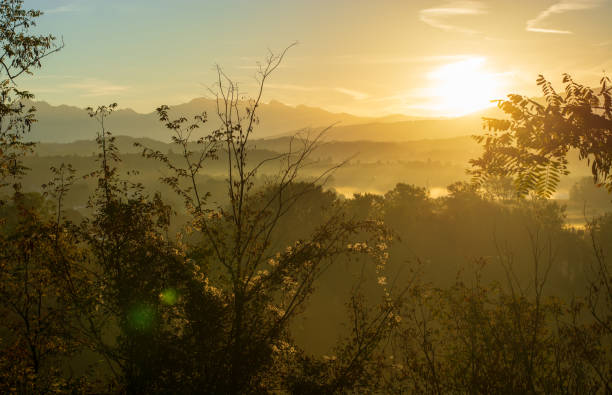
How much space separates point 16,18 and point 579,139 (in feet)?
37.5

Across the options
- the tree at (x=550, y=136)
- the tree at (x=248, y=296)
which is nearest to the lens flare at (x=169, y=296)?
the tree at (x=248, y=296)

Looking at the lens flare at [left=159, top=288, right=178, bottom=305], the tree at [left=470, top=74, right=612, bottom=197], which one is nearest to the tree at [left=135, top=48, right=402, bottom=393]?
the lens flare at [left=159, top=288, right=178, bottom=305]

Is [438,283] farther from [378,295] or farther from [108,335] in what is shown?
[108,335]

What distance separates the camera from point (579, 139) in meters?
4.33

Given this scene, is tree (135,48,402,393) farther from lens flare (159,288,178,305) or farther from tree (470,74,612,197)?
tree (470,74,612,197)

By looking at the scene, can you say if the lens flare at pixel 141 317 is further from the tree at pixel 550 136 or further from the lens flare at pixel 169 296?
the tree at pixel 550 136

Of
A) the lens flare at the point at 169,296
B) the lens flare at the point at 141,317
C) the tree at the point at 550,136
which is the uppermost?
the tree at the point at 550,136

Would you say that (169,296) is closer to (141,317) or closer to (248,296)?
(141,317)

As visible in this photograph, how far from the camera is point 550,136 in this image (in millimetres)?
4363

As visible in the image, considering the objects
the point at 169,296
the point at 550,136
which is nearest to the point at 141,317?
the point at 169,296

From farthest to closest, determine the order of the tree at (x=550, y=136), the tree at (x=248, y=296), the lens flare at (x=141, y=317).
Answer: the lens flare at (x=141, y=317)
the tree at (x=248, y=296)
the tree at (x=550, y=136)

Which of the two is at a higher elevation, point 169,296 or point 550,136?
point 550,136

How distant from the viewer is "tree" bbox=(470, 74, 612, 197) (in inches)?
169

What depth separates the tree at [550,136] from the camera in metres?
4.30
